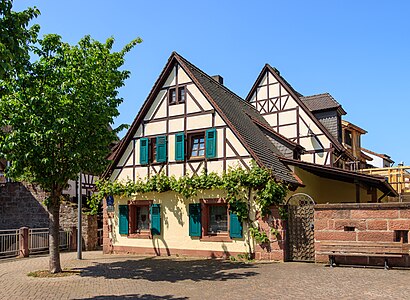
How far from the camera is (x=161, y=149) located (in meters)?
18.8

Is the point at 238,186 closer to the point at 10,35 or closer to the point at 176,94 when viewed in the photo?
the point at 176,94

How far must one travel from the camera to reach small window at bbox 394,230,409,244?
13.0 meters

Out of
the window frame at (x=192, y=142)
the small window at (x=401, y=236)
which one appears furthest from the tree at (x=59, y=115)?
the small window at (x=401, y=236)

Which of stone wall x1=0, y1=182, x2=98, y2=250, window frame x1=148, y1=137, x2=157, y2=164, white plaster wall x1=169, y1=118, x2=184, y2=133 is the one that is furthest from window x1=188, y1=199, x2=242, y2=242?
stone wall x1=0, y1=182, x2=98, y2=250

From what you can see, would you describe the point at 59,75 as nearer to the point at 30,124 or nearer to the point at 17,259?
the point at 30,124

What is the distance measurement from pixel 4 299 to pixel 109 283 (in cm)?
264

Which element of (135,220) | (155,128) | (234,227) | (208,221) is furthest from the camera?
(135,220)

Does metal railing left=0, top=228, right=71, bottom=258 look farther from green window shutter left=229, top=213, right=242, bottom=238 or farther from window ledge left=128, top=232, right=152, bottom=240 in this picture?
green window shutter left=229, top=213, right=242, bottom=238

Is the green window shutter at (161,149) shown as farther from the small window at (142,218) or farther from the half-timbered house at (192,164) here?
the small window at (142,218)

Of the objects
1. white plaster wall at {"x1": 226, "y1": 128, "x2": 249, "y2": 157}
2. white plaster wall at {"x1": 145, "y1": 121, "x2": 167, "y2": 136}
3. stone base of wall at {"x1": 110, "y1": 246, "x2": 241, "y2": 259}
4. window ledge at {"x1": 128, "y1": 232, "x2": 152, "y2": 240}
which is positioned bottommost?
stone base of wall at {"x1": 110, "y1": 246, "x2": 241, "y2": 259}

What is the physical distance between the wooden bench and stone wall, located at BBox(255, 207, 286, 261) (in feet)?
5.32

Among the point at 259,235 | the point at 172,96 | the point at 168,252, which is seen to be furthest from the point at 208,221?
the point at 172,96

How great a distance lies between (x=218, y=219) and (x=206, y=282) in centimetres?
620

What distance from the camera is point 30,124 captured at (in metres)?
12.0
